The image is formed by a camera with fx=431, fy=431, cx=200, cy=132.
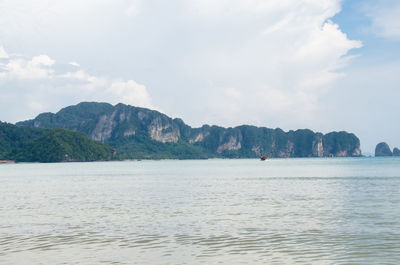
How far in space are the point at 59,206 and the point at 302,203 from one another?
26698 mm

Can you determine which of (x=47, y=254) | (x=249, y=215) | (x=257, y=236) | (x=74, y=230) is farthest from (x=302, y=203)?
(x=47, y=254)

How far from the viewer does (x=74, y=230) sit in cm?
3102

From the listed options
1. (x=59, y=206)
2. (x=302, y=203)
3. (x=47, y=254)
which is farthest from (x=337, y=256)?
(x=59, y=206)

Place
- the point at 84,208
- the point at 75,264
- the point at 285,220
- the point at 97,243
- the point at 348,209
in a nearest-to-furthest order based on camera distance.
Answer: the point at 75,264, the point at 97,243, the point at 285,220, the point at 348,209, the point at 84,208

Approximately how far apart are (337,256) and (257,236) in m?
6.55

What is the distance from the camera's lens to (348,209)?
40.6 m

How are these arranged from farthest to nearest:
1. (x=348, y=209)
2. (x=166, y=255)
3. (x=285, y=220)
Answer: (x=348, y=209) < (x=285, y=220) < (x=166, y=255)

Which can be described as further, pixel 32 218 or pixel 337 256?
pixel 32 218

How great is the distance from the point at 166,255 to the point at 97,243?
5.65 m

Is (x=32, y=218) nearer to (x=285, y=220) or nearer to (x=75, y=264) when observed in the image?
(x=75, y=264)

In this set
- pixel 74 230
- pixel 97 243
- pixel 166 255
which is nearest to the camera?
pixel 166 255

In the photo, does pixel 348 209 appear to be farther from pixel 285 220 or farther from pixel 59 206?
pixel 59 206

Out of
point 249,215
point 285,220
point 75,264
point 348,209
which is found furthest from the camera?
point 348,209

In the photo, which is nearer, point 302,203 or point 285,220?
point 285,220
